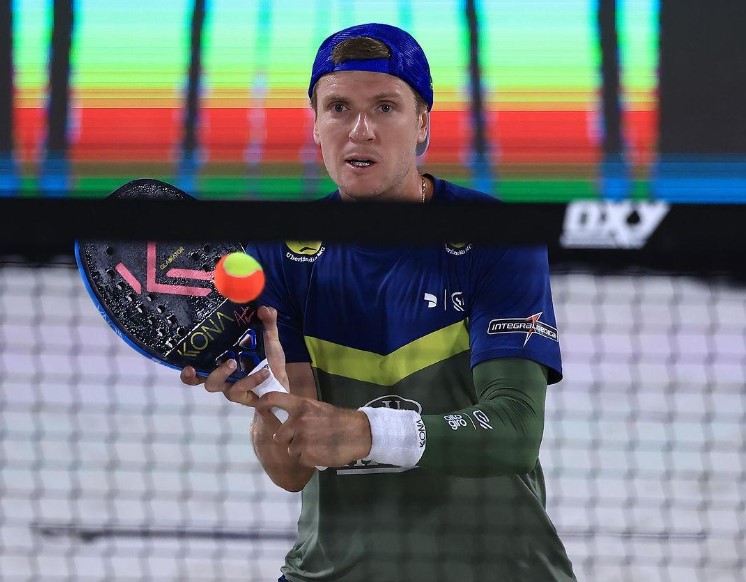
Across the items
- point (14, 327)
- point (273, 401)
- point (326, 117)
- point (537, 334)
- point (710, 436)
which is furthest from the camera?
point (14, 327)

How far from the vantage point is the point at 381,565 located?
2.03 m

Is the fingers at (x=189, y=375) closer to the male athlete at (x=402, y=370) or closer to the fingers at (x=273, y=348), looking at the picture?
the male athlete at (x=402, y=370)

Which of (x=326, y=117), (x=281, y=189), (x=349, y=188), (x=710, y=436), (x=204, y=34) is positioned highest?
(x=204, y=34)

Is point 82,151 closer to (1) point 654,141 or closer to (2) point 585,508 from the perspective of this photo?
(1) point 654,141

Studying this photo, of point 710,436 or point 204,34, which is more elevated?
point 204,34

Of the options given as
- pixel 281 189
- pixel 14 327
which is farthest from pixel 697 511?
pixel 14 327

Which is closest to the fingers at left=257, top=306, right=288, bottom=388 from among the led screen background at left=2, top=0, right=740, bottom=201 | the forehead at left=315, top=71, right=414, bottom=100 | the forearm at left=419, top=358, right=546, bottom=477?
the forearm at left=419, top=358, right=546, bottom=477

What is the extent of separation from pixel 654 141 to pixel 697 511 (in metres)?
2.10

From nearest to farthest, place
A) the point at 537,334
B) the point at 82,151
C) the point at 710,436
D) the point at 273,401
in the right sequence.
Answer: the point at 273,401 → the point at 537,334 → the point at 710,436 → the point at 82,151

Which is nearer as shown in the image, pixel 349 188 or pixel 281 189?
pixel 349 188

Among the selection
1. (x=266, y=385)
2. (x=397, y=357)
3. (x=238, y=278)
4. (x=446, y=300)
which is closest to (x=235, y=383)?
(x=266, y=385)

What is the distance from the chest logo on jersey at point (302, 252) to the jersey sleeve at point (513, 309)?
30 centimetres

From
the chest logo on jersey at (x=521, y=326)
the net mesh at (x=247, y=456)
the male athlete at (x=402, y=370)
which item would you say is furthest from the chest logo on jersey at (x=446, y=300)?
the net mesh at (x=247, y=456)

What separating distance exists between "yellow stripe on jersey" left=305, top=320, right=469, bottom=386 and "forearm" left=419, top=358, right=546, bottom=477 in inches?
3.9
